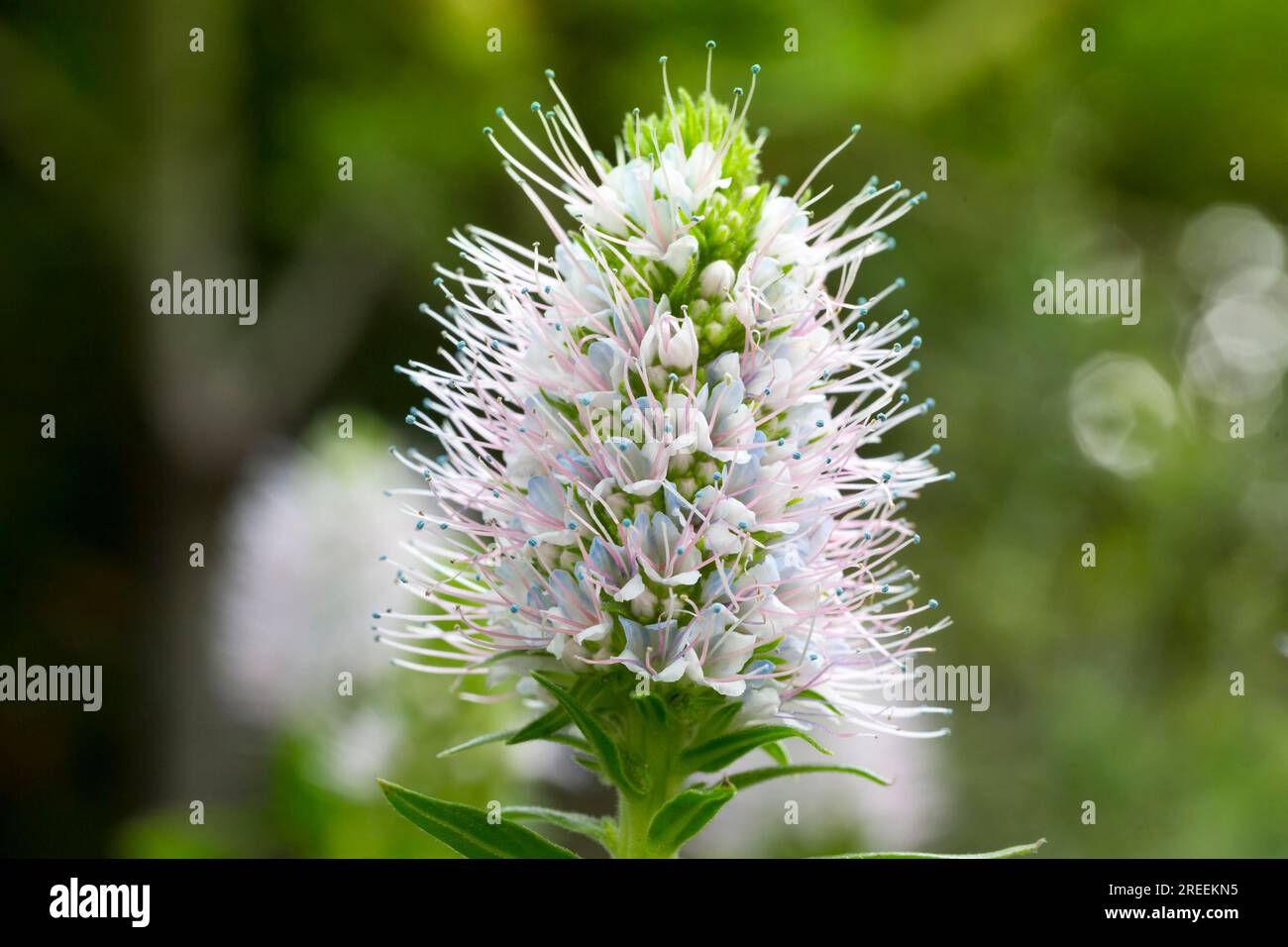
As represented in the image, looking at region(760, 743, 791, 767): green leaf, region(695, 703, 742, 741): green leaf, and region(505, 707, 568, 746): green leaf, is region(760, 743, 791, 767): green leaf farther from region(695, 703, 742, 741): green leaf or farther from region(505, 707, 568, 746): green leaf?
region(505, 707, 568, 746): green leaf

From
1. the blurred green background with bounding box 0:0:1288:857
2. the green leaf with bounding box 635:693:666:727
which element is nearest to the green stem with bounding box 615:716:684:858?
the green leaf with bounding box 635:693:666:727

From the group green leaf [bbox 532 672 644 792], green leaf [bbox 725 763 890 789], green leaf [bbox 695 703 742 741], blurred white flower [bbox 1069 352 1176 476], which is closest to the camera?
green leaf [bbox 532 672 644 792]

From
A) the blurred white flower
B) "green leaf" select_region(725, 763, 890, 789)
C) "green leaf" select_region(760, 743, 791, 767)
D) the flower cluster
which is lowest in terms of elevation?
"green leaf" select_region(725, 763, 890, 789)

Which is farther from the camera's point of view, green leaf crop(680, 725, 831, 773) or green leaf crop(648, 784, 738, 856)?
green leaf crop(680, 725, 831, 773)

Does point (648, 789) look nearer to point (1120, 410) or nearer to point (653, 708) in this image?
point (653, 708)

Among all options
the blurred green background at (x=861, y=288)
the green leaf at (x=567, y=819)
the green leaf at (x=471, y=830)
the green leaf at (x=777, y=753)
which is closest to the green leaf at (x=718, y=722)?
the green leaf at (x=777, y=753)

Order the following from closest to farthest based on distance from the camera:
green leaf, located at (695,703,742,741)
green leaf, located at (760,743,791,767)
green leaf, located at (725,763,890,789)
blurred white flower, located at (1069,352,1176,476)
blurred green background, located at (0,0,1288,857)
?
green leaf, located at (725,763,890,789)
green leaf, located at (695,703,742,741)
green leaf, located at (760,743,791,767)
blurred green background, located at (0,0,1288,857)
blurred white flower, located at (1069,352,1176,476)

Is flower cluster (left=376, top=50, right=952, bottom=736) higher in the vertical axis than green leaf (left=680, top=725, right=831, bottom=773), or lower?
higher
